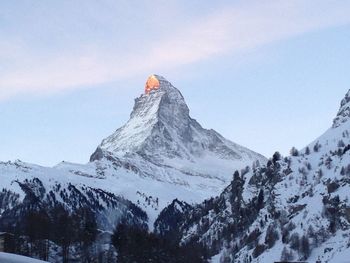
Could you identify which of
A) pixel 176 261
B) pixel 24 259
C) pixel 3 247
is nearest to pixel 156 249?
pixel 176 261

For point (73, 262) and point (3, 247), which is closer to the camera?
point (3, 247)

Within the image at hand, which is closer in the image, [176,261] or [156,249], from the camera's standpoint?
[156,249]

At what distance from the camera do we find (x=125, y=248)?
14712 centimetres

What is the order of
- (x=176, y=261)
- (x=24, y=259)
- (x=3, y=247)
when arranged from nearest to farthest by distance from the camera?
(x=24, y=259), (x=3, y=247), (x=176, y=261)

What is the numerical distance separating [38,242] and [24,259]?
131290mm

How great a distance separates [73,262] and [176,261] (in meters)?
31.5

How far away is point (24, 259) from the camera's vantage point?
42.8 feet

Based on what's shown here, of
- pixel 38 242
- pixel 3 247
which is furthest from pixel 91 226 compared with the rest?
pixel 3 247

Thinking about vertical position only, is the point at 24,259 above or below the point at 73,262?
above

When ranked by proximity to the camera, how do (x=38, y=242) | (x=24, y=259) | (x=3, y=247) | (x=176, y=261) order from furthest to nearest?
(x=176, y=261) < (x=38, y=242) < (x=3, y=247) < (x=24, y=259)

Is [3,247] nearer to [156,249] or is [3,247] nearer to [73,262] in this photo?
[73,262]

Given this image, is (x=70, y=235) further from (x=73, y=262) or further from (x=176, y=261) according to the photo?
(x=176, y=261)

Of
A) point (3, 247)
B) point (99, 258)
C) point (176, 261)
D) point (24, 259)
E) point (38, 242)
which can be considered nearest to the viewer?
point (24, 259)

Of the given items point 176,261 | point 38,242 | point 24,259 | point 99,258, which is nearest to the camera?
point 24,259
